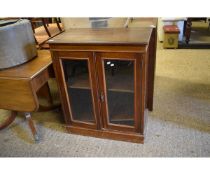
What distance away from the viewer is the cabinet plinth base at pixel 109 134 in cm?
165

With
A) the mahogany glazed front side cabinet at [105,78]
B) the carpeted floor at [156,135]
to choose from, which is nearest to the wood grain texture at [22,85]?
the mahogany glazed front side cabinet at [105,78]

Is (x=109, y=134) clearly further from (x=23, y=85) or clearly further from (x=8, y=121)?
(x=8, y=121)

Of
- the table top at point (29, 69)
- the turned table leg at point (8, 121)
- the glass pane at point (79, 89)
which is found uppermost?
the table top at point (29, 69)

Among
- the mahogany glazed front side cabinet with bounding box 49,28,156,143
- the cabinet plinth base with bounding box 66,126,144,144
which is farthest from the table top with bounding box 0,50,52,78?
the cabinet plinth base with bounding box 66,126,144,144

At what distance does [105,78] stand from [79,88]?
0.25m

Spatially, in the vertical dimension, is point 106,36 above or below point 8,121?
above

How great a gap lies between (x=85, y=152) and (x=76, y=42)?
2.87ft

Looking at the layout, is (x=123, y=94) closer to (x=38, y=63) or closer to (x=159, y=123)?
(x=159, y=123)

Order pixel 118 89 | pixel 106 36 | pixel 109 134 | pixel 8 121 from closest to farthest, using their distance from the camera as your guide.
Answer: pixel 106 36
pixel 118 89
pixel 109 134
pixel 8 121

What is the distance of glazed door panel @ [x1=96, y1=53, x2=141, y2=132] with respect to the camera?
135cm

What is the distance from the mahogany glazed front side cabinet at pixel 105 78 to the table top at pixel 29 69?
162 mm

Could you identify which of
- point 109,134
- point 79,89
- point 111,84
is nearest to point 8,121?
point 79,89

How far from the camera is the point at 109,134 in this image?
5.60 ft

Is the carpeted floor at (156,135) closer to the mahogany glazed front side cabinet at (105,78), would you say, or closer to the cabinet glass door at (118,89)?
the mahogany glazed front side cabinet at (105,78)
